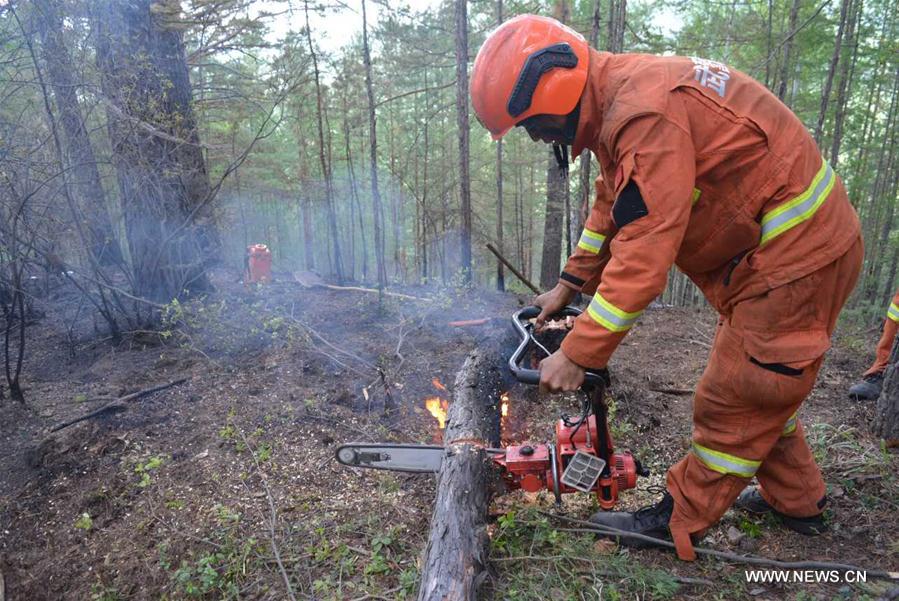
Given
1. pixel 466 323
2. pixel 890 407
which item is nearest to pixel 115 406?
pixel 466 323

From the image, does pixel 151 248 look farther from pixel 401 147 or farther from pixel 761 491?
pixel 401 147

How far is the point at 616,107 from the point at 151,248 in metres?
5.58

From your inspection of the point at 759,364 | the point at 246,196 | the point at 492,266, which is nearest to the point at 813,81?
the point at 492,266

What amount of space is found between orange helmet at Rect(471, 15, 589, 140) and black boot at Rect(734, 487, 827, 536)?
7.25 ft

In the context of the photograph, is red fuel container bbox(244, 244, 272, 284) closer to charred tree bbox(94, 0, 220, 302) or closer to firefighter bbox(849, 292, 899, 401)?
charred tree bbox(94, 0, 220, 302)

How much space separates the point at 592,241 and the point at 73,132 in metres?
4.89

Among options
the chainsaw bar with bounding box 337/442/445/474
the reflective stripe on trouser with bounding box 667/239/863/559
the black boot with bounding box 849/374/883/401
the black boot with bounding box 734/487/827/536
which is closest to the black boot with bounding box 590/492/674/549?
the reflective stripe on trouser with bounding box 667/239/863/559

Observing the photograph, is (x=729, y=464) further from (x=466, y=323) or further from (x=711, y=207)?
(x=466, y=323)

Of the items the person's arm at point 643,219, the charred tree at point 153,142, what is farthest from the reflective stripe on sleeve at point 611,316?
the charred tree at point 153,142

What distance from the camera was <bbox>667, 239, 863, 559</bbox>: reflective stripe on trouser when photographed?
1898 mm

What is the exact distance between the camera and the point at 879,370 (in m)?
4.02

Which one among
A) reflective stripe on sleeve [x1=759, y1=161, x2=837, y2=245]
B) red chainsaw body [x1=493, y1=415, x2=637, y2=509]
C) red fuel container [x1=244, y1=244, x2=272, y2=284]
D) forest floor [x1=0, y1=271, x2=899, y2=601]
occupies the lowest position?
red fuel container [x1=244, y1=244, x2=272, y2=284]

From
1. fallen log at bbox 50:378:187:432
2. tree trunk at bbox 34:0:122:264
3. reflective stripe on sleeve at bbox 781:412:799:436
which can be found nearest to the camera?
reflective stripe on sleeve at bbox 781:412:799:436

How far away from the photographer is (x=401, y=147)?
66.1ft
